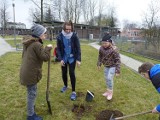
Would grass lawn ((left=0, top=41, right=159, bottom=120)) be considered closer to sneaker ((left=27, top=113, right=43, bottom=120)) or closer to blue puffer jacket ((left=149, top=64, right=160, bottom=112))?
sneaker ((left=27, top=113, right=43, bottom=120))

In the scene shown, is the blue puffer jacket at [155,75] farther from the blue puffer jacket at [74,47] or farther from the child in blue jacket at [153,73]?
the blue puffer jacket at [74,47]

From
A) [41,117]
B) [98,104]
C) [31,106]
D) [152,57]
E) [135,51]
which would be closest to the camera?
[31,106]

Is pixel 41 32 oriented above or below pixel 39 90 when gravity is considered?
above

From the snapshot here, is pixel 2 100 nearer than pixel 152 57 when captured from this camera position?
Yes

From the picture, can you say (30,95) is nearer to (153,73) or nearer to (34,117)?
(34,117)

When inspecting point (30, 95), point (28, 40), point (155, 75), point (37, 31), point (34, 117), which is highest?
point (37, 31)

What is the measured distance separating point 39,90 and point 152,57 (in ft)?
35.9

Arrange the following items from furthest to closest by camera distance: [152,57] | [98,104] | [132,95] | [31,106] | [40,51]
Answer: [152,57]
[132,95]
[98,104]
[31,106]
[40,51]

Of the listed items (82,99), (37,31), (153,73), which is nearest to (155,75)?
(153,73)

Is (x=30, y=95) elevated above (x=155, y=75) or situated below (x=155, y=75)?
below

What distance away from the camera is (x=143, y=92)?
19.2ft

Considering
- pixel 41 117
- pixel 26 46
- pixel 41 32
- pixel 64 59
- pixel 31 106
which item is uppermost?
pixel 41 32

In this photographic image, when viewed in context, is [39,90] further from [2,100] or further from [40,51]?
[40,51]

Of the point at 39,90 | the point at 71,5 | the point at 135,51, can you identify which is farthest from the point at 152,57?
the point at 71,5
